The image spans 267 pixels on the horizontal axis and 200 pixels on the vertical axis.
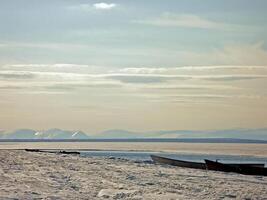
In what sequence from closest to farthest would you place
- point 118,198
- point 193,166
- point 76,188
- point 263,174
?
point 118,198 → point 76,188 → point 263,174 → point 193,166

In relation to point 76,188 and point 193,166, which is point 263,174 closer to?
point 193,166

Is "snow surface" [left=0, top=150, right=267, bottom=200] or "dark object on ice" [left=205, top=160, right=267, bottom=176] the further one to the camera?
"dark object on ice" [left=205, top=160, right=267, bottom=176]

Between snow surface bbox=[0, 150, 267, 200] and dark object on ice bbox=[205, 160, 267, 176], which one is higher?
dark object on ice bbox=[205, 160, 267, 176]

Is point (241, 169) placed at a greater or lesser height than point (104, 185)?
greater

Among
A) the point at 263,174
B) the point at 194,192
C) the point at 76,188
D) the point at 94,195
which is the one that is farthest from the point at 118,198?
the point at 263,174

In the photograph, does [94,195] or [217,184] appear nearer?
[94,195]

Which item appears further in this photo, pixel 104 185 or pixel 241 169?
pixel 241 169

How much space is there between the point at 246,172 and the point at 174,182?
11.6 m

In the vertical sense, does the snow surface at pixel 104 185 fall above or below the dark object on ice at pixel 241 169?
below

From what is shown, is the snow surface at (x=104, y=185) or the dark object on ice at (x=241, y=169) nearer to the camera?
the snow surface at (x=104, y=185)

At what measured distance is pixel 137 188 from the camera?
1920 cm

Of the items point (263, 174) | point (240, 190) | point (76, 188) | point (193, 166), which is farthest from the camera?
point (193, 166)

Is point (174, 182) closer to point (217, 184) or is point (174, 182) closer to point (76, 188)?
point (217, 184)

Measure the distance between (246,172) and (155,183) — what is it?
1248cm
